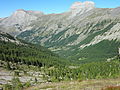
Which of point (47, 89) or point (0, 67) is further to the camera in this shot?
point (0, 67)

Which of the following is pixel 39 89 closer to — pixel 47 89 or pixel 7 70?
pixel 47 89

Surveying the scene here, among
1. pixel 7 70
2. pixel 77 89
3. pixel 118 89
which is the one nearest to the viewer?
pixel 118 89

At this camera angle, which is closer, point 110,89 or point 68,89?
point 110,89

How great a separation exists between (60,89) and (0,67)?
160844mm

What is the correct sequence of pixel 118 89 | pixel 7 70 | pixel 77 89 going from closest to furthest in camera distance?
1. pixel 118 89
2. pixel 77 89
3. pixel 7 70

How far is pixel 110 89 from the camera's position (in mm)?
31703

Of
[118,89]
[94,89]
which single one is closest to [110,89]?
[118,89]

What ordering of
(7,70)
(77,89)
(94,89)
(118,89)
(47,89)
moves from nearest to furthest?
(118,89)
(94,89)
(77,89)
(47,89)
(7,70)

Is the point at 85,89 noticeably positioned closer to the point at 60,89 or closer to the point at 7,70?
the point at 60,89

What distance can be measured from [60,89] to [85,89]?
20.4 ft

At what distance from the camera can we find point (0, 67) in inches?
7795

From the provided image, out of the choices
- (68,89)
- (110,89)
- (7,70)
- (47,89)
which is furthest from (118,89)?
(7,70)

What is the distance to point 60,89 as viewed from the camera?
1831 inches

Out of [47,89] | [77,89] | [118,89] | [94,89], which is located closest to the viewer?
[118,89]
